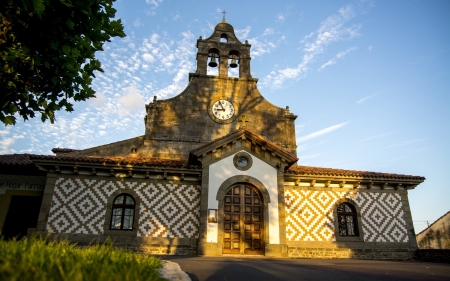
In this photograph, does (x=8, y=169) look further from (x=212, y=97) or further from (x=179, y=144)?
(x=212, y=97)

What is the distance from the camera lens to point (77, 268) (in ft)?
8.62

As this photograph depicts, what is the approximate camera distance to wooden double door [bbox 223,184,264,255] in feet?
43.3

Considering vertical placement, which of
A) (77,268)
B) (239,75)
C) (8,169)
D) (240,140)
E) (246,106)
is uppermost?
(239,75)

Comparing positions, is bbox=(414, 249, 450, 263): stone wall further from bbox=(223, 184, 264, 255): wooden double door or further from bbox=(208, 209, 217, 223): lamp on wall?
bbox=(208, 209, 217, 223): lamp on wall

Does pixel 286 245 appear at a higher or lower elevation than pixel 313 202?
lower

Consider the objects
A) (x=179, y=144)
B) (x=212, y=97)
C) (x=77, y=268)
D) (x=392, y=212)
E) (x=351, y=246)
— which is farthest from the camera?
(x=212, y=97)

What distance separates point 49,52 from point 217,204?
360 inches

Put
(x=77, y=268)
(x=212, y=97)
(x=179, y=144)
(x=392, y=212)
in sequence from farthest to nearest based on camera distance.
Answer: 1. (x=212, y=97)
2. (x=179, y=144)
3. (x=392, y=212)
4. (x=77, y=268)

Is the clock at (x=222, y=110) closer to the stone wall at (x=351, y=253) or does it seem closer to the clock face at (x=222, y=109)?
the clock face at (x=222, y=109)

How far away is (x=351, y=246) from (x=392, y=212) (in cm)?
297

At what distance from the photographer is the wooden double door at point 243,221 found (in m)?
13.2

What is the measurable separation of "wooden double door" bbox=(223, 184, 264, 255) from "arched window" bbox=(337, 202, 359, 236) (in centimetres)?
409

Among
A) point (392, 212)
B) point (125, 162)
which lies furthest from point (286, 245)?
point (125, 162)

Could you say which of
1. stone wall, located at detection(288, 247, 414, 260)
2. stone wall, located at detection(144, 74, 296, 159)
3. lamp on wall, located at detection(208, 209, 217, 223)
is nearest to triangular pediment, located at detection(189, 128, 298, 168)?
lamp on wall, located at detection(208, 209, 217, 223)
